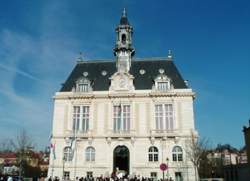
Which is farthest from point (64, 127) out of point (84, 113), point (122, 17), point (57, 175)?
point (122, 17)

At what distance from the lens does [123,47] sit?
51.6m

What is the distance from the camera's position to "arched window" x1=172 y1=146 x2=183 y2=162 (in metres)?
43.8

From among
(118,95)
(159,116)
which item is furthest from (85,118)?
(159,116)

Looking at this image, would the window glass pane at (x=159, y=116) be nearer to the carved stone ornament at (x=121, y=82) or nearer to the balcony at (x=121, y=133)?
the balcony at (x=121, y=133)

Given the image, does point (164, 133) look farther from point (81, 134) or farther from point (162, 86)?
point (81, 134)

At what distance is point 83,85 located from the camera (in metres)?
48.6

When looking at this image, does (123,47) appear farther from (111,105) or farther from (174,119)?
(174,119)

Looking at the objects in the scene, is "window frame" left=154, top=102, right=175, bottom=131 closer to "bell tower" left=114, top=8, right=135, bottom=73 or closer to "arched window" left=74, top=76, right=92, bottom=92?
"bell tower" left=114, top=8, right=135, bottom=73

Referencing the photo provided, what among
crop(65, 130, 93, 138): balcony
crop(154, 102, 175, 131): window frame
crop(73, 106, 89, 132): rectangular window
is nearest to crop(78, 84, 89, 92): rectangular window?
crop(73, 106, 89, 132): rectangular window

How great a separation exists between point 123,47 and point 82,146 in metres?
17.6

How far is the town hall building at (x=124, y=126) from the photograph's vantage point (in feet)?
145

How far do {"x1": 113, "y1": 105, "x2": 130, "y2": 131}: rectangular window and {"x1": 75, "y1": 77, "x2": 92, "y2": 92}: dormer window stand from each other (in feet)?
18.0

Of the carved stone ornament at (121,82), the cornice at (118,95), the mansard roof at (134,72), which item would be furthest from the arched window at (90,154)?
the carved stone ornament at (121,82)

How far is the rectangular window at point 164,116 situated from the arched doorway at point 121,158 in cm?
590
